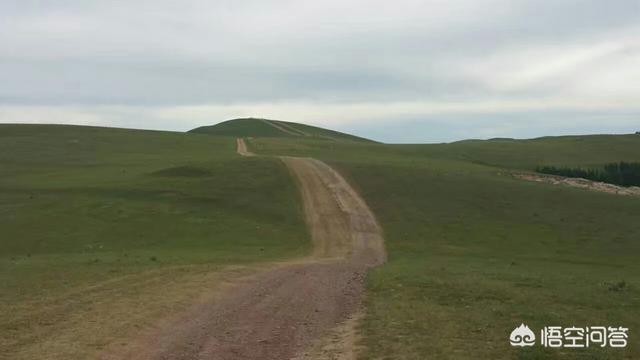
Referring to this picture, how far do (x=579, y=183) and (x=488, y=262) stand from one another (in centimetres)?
3610

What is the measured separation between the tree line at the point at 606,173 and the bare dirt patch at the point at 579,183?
566 cm

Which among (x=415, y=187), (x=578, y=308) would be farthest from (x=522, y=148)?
(x=578, y=308)

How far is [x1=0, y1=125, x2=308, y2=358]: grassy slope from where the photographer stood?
1781cm

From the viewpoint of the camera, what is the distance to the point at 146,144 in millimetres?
108625

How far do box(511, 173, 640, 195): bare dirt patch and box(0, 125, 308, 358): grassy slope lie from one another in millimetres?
24743

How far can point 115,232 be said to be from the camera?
39594mm

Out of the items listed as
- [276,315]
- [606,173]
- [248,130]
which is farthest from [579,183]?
[248,130]

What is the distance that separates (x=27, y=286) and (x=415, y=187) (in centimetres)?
3759

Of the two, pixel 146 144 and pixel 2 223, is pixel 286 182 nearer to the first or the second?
pixel 2 223

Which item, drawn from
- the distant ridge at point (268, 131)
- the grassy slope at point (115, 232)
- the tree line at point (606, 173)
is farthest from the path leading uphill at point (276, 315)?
the distant ridge at point (268, 131)

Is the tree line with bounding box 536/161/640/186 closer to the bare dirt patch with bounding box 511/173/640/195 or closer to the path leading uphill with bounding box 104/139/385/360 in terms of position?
the bare dirt patch with bounding box 511/173/640/195

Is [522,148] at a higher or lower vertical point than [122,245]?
higher

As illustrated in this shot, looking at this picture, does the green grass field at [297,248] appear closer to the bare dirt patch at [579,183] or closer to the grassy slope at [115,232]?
the grassy slope at [115,232]

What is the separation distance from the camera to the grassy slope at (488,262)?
14.7m
